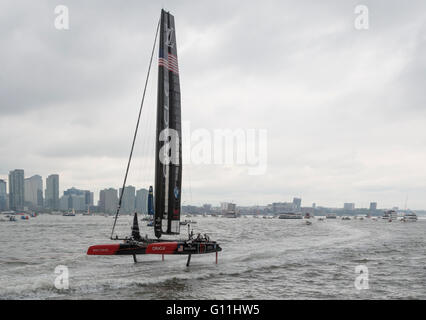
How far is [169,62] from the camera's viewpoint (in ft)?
69.1

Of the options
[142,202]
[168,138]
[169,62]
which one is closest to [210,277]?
[168,138]

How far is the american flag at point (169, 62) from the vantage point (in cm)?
2052

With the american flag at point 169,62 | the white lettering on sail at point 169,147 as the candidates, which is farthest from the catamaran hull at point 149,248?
the american flag at point 169,62

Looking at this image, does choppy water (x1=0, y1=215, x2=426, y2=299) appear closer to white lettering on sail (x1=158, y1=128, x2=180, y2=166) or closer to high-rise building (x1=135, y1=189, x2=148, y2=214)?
white lettering on sail (x1=158, y1=128, x2=180, y2=166)

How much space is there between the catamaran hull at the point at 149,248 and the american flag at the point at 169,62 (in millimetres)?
10129

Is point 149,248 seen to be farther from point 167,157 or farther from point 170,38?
point 170,38

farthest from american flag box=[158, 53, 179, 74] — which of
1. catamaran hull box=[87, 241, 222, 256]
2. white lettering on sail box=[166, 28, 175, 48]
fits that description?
catamaran hull box=[87, 241, 222, 256]

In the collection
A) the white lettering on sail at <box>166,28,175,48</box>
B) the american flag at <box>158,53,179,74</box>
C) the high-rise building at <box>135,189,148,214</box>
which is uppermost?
the white lettering on sail at <box>166,28,175,48</box>

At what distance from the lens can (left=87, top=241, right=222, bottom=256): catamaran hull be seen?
18.4m

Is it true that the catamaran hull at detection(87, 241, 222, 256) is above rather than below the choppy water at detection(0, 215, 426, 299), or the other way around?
above

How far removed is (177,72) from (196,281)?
12.1 m

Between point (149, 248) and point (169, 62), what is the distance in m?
10.8
